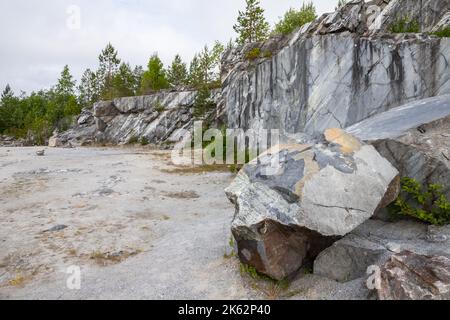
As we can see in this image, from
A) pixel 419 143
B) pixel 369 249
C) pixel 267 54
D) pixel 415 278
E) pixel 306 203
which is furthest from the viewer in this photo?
pixel 267 54

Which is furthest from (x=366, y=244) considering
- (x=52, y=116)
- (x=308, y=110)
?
(x=52, y=116)

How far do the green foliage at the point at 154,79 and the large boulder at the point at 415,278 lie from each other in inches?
2090

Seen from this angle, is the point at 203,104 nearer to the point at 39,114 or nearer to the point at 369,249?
the point at 369,249

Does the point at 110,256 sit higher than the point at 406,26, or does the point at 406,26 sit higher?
the point at 406,26

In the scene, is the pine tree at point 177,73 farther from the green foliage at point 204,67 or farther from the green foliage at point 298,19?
the green foliage at point 298,19

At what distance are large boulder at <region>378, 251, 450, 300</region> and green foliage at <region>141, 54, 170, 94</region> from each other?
53079 mm

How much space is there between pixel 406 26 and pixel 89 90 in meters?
74.9

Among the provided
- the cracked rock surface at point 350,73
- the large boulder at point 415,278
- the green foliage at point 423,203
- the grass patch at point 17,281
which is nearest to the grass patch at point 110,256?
the grass patch at point 17,281

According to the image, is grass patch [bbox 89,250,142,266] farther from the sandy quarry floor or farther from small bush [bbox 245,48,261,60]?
small bush [bbox 245,48,261,60]

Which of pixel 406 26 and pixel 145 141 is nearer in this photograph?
pixel 406 26

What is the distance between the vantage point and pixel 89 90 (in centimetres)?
7694

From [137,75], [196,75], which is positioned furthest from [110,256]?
Result: [137,75]

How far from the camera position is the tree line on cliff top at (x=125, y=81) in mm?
43500

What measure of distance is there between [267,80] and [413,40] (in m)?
10.5
